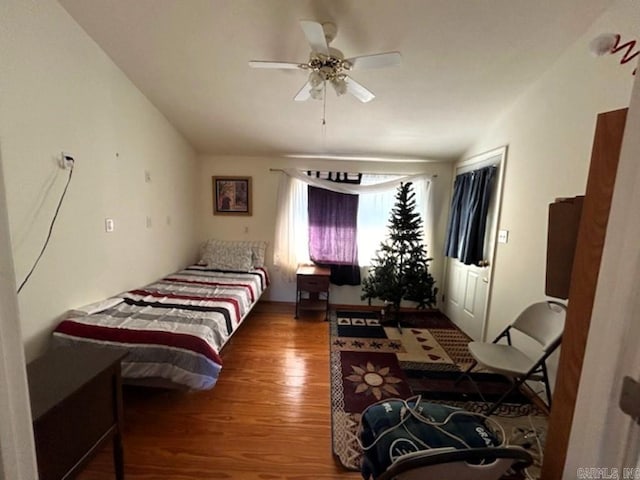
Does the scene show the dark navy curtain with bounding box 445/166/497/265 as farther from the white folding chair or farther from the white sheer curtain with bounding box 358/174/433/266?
the white folding chair

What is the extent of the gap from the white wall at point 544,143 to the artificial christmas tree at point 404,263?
2.63 ft

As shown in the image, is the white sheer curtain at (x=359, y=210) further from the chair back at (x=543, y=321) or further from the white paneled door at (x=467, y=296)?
the chair back at (x=543, y=321)

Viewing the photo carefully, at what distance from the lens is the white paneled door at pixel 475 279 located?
2.67m

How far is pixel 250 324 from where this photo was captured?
10.8 feet

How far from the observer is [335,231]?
3.76 m

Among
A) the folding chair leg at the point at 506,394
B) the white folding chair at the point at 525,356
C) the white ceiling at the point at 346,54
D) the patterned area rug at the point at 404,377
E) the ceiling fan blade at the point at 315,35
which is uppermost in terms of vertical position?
the white ceiling at the point at 346,54

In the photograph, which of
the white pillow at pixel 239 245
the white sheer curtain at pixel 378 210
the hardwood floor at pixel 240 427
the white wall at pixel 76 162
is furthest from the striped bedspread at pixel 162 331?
the white sheer curtain at pixel 378 210

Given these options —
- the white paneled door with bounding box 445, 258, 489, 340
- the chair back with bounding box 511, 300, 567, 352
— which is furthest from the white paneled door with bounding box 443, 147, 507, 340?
the chair back with bounding box 511, 300, 567, 352

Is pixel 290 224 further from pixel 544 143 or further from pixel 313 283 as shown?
pixel 544 143

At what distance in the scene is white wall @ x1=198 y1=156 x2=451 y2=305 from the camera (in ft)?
12.3

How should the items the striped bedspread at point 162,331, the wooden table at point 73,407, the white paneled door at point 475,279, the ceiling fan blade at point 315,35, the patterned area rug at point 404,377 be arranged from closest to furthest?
the wooden table at point 73,407 < the ceiling fan blade at point 315,35 < the striped bedspread at point 162,331 < the patterned area rug at point 404,377 < the white paneled door at point 475,279

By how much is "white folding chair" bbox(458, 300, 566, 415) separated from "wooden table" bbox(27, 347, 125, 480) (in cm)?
210

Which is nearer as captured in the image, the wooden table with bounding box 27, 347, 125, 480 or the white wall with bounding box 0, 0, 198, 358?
the wooden table with bounding box 27, 347, 125, 480

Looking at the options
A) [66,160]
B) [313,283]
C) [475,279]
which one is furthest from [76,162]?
[475,279]
